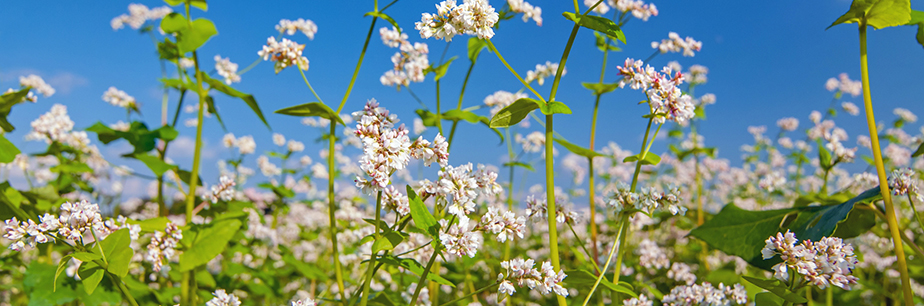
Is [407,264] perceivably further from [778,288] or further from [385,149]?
[778,288]

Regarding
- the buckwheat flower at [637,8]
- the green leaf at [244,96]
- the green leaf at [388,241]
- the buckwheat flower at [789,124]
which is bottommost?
the green leaf at [388,241]

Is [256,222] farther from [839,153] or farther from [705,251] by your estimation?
[839,153]

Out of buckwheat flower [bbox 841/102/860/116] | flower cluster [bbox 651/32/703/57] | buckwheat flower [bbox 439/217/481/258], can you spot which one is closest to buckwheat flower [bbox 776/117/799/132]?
buckwheat flower [bbox 841/102/860/116]

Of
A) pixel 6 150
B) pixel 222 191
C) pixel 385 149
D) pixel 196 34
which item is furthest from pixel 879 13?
pixel 6 150

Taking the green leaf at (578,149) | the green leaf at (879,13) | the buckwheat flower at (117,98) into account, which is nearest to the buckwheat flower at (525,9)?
the green leaf at (578,149)

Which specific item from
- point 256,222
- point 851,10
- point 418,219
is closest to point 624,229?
point 418,219

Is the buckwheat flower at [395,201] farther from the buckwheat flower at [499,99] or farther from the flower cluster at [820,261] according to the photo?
the buckwheat flower at [499,99]

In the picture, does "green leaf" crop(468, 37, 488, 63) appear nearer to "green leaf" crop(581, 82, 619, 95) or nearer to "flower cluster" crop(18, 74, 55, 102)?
"green leaf" crop(581, 82, 619, 95)
